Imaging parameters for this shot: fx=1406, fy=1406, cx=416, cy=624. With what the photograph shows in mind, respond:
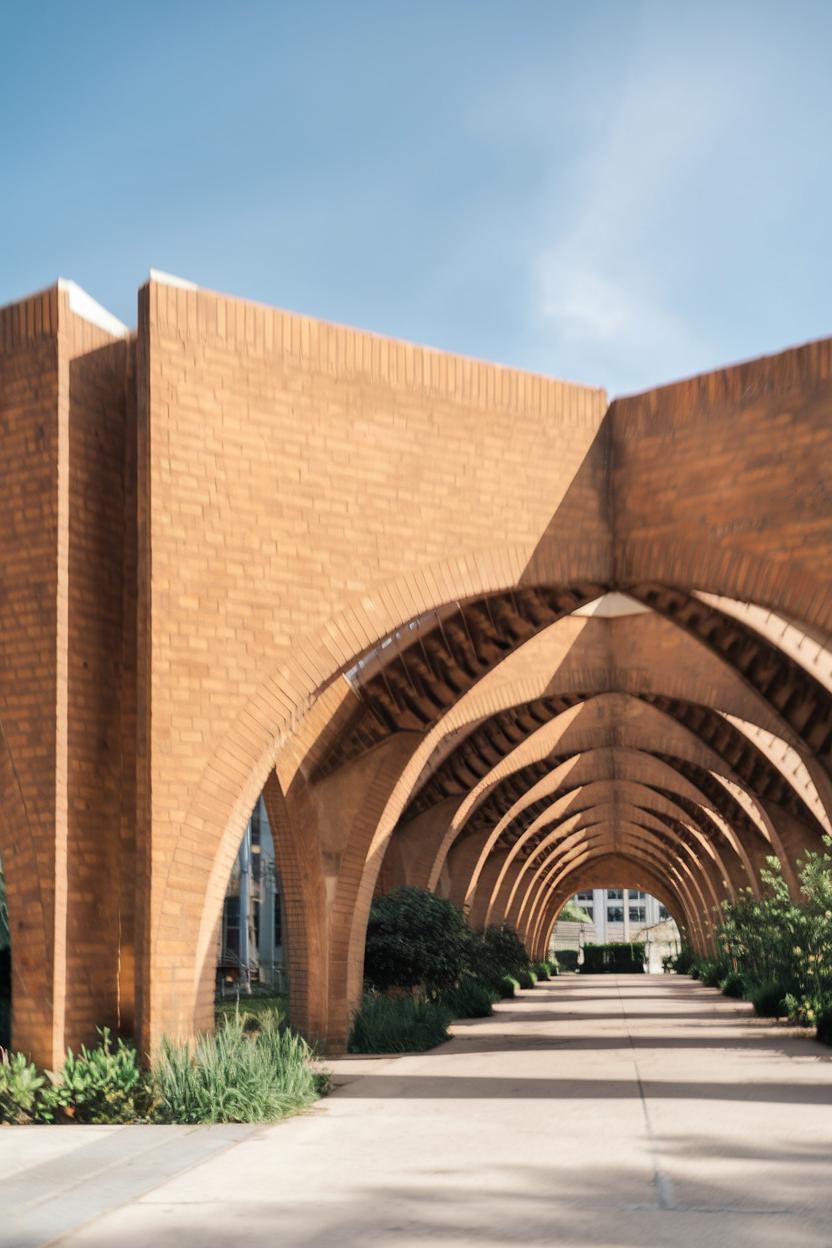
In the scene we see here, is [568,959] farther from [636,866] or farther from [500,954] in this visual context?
[500,954]

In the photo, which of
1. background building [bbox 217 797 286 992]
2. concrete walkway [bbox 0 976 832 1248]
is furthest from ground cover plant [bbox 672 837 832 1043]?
background building [bbox 217 797 286 992]

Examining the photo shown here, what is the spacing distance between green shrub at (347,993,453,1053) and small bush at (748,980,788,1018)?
6.18 meters

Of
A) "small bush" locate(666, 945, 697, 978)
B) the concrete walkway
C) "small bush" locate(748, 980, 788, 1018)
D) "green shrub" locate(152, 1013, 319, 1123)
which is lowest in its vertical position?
"small bush" locate(666, 945, 697, 978)

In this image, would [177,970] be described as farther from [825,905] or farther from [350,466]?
[825,905]

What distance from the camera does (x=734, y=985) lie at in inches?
1187

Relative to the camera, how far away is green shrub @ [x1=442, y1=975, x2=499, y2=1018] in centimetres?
2339

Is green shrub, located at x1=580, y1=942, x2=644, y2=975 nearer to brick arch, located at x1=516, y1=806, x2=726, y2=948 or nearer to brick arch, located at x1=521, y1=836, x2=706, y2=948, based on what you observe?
brick arch, located at x1=521, y1=836, x2=706, y2=948

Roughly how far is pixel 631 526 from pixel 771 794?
45.1 feet

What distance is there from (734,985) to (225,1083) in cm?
2195

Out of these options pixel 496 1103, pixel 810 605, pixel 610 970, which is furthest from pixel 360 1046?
pixel 610 970

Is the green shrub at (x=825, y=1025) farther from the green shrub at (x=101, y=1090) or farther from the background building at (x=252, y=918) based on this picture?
the background building at (x=252, y=918)

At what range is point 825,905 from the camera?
1755 cm

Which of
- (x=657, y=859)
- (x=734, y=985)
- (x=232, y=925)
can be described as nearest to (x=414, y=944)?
(x=734, y=985)

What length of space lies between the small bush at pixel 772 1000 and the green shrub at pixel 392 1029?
6182mm
